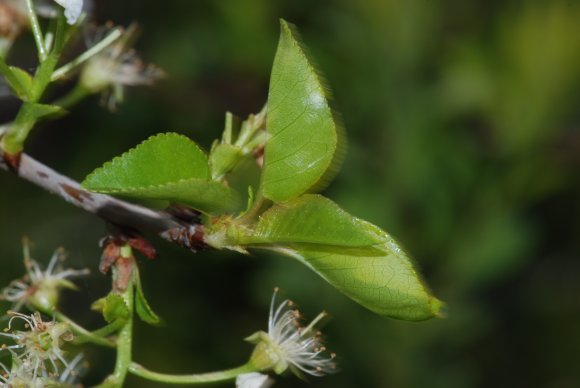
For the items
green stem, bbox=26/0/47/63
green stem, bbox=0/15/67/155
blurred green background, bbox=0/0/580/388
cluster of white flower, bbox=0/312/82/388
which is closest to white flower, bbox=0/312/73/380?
cluster of white flower, bbox=0/312/82/388

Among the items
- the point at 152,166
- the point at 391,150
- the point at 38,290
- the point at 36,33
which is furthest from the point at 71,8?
the point at 391,150

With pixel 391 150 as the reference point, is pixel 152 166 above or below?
above

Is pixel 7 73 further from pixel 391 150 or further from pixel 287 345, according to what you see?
pixel 391 150

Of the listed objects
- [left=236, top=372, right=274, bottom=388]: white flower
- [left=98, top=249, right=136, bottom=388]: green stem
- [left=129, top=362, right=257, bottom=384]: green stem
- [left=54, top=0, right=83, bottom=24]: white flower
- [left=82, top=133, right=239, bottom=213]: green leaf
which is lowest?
[left=236, top=372, right=274, bottom=388]: white flower

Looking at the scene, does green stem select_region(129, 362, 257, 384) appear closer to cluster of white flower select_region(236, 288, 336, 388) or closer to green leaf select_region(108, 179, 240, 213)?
cluster of white flower select_region(236, 288, 336, 388)

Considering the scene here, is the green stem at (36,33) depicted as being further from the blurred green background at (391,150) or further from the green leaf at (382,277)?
the blurred green background at (391,150)

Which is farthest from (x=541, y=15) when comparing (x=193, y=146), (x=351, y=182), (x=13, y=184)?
(x=193, y=146)

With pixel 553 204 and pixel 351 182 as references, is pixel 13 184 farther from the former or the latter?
pixel 553 204
